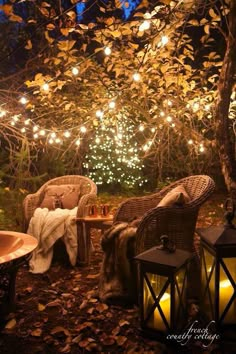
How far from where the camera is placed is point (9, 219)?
5.13 metres

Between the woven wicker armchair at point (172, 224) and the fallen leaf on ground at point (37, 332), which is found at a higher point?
the woven wicker armchair at point (172, 224)

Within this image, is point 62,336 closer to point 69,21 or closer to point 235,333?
point 235,333

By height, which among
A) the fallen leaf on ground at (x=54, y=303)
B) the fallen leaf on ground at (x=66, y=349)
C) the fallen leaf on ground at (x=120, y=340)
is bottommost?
the fallen leaf on ground at (x=66, y=349)

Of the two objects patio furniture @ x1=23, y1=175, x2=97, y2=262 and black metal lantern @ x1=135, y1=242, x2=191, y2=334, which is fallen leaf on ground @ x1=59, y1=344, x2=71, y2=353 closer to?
black metal lantern @ x1=135, y1=242, x2=191, y2=334

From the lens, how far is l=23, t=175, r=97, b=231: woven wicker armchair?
3.88 meters

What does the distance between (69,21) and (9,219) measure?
10.0ft

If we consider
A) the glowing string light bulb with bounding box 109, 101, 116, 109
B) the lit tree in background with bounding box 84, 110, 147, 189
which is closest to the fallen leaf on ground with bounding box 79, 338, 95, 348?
the glowing string light bulb with bounding box 109, 101, 116, 109

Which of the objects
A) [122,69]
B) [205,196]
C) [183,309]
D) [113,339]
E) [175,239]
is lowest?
[113,339]

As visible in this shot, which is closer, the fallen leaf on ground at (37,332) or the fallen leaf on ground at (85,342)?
the fallen leaf on ground at (85,342)

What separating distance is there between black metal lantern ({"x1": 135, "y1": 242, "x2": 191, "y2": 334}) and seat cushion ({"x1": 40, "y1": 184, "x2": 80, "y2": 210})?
2.06 meters

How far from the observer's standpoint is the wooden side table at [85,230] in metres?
3.76

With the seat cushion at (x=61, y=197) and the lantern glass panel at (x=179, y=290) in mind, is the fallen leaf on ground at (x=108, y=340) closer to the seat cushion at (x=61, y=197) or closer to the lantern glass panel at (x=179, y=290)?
the lantern glass panel at (x=179, y=290)

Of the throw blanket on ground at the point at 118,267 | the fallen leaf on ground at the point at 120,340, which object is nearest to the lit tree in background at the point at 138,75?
the throw blanket on ground at the point at 118,267

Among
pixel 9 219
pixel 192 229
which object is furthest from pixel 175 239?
pixel 9 219
